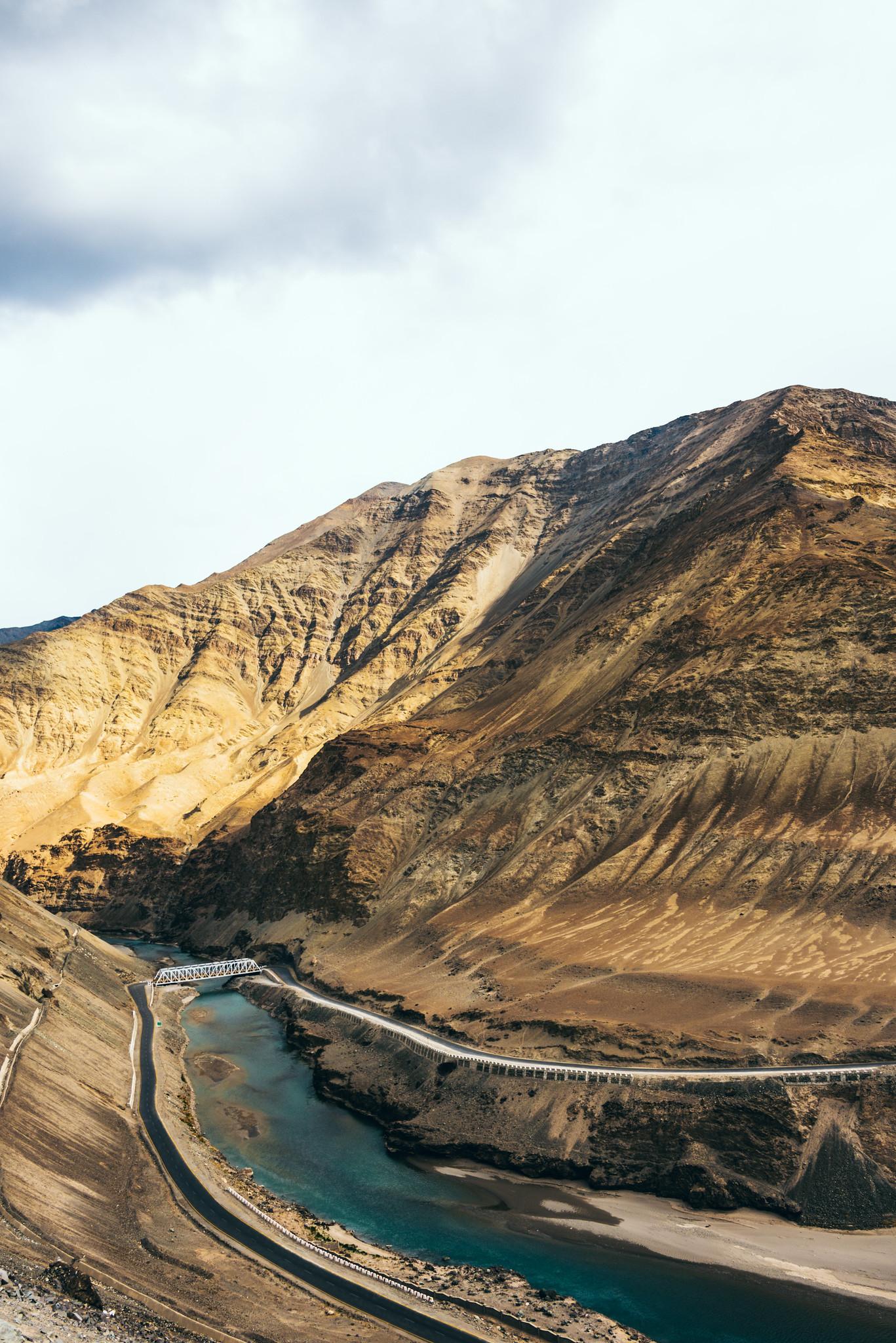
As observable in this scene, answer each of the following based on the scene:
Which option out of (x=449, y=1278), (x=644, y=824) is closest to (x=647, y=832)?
(x=644, y=824)

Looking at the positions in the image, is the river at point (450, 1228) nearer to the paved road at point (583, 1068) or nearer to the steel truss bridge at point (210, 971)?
the paved road at point (583, 1068)

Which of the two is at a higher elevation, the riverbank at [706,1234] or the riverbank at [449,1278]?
the riverbank at [449,1278]

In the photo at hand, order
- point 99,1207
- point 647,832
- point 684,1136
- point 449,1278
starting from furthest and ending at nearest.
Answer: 1. point 647,832
2. point 684,1136
3. point 449,1278
4. point 99,1207

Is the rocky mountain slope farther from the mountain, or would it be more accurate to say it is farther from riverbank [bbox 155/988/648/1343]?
the mountain

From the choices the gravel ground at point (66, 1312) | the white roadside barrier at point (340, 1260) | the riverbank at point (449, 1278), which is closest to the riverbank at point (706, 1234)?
the riverbank at point (449, 1278)

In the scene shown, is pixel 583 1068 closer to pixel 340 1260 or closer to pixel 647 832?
pixel 340 1260

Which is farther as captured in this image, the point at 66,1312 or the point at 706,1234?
the point at 706,1234
